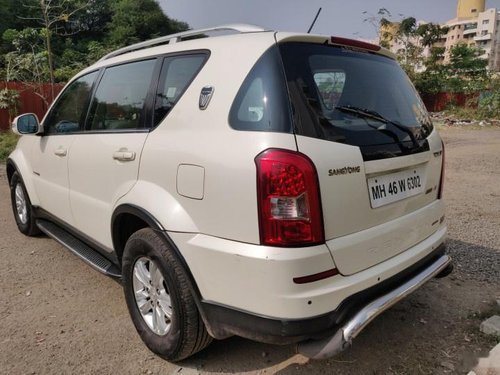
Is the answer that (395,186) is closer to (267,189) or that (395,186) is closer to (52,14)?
(267,189)

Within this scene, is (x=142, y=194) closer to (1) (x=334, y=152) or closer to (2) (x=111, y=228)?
(2) (x=111, y=228)

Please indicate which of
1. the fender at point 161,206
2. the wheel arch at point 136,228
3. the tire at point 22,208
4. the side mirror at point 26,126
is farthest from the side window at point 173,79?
the tire at point 22,208

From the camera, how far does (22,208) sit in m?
4.88

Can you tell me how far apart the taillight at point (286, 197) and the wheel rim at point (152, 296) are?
34.0 inches

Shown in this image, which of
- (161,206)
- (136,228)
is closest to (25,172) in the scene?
(136,228)

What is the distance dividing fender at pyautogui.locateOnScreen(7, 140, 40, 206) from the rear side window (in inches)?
118

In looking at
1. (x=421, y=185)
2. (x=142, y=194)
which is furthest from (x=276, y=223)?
(x=421, y=185)

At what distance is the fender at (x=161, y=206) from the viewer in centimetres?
222

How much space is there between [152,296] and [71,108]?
1993mm

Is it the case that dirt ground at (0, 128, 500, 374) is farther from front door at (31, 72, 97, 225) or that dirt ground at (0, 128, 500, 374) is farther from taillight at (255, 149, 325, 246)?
taillight at (255, 149, 325, 246)

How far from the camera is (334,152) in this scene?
202cm

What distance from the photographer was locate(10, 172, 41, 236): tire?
15.1 ft

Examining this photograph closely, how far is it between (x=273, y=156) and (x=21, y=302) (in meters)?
2.56

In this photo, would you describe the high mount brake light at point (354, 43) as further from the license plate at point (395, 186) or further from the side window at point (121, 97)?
the side window at point (121, 97)
